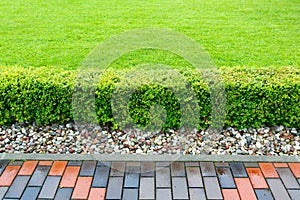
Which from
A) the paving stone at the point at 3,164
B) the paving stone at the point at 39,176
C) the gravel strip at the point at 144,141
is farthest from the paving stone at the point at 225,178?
the paving stone at the point at 3,164

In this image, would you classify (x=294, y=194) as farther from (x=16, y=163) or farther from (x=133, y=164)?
A: (x=16, y=163)

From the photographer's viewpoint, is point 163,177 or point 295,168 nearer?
point 163,177

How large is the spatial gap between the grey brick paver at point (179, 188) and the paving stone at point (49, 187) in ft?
3.23

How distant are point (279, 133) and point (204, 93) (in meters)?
0.90

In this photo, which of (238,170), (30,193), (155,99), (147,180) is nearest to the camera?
(30,193)

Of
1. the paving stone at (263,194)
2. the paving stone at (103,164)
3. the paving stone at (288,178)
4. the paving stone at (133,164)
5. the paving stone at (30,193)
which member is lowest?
the paving stone at (263,194)

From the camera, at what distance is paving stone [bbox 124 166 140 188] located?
2914mm

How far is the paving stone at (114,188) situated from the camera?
9.22 ft

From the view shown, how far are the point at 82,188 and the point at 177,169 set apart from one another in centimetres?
84

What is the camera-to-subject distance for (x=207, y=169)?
3092mm

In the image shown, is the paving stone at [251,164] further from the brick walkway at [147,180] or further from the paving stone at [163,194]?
the paving stone at [163,194]

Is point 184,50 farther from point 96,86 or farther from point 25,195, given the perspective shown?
point 25,195

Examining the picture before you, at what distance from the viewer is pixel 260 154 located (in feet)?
10.9

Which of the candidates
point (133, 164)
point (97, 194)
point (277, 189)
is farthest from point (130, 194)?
point (277, 189)
